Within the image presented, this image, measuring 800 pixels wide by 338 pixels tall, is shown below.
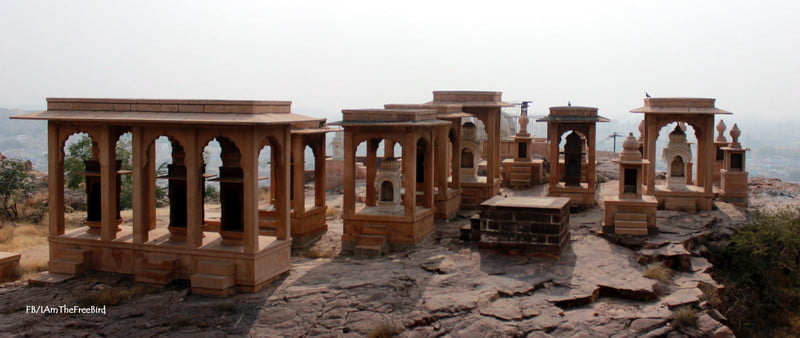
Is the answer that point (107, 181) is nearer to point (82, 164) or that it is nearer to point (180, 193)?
point (180, 193)

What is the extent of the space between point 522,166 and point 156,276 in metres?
16.6

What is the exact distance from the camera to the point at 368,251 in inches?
640

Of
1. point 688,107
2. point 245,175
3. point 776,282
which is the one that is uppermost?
point 688,107

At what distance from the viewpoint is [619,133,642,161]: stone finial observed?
18.2m

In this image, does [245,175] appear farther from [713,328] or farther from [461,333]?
[713,328]

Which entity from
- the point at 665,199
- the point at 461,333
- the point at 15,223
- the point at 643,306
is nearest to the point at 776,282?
the point at 665,199

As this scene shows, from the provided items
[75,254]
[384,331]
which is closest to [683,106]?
[384,331]

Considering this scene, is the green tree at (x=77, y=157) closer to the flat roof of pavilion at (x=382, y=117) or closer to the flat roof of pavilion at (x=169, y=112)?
the flat roof of pavilion at (x=169, y=112)

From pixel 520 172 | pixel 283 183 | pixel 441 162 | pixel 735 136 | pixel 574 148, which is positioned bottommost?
pixel 520 172

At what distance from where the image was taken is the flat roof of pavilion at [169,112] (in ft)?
41.3

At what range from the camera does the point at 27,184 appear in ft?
77.0

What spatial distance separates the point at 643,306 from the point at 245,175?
749cm

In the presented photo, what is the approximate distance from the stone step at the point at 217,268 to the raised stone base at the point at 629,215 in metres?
9.40

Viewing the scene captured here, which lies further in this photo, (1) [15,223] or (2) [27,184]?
(2) [27,184]
